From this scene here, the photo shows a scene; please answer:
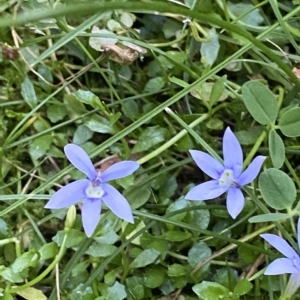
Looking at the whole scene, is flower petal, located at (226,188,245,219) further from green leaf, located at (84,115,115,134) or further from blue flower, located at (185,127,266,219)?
green leaf, located at (84,115,115,134)

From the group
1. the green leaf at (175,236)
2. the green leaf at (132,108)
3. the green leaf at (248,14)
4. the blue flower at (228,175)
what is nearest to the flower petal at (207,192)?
the blue flower at (228,175)

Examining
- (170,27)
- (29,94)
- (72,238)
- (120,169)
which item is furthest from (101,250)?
(170,27)

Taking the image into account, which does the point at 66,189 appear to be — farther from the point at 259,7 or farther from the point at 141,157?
the point at 259,7

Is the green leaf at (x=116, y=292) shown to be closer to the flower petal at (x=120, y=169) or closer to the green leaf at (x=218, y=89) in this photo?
the flower petal at (x=120, y=169)

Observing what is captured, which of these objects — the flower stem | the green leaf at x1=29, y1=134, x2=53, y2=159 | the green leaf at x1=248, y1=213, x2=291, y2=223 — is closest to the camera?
the green leaf at x1=248, y1=213, x2=291, y2=223

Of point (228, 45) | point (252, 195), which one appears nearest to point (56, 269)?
point (252, 195)

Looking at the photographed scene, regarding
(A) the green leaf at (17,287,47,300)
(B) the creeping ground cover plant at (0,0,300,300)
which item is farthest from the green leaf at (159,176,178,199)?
(A) the green leaf at (17,287,47,300)
